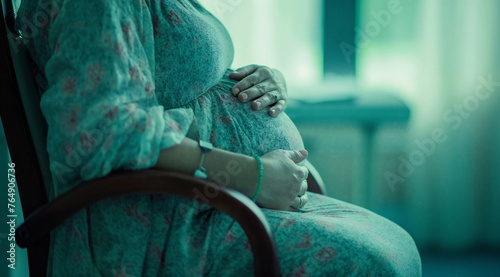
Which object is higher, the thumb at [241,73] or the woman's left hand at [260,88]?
the thumb at [241,73]

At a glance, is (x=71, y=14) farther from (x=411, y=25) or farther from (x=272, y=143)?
(x=411, y=25)

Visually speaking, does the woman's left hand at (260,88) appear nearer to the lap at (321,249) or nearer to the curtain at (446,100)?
the lap at (321,249)

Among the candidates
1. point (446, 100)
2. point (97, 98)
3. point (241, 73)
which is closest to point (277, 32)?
point (446, 100)

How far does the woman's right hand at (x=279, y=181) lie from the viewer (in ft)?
3.65

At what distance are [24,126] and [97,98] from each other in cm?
22

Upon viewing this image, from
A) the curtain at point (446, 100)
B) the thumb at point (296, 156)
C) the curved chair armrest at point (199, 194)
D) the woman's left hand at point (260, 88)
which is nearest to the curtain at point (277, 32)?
the curtain at point (446, 100)

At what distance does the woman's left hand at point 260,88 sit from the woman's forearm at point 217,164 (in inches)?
9.0

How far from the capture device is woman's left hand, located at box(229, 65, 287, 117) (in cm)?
130

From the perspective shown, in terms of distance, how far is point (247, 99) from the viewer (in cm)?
129

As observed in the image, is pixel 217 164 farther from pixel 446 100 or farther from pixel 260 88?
pixel 446 100

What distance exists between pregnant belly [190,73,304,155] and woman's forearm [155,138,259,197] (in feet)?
0.32

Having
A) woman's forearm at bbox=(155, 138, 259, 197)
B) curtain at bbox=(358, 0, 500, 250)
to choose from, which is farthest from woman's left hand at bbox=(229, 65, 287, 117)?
curtain at bbox=(358, 0, 500, 250)

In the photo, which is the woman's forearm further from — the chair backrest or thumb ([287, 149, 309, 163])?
the chair backrest

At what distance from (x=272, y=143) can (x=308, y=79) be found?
1497mm
